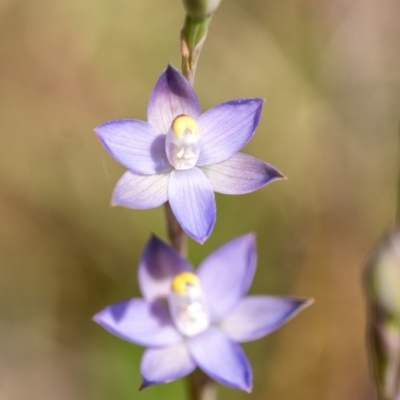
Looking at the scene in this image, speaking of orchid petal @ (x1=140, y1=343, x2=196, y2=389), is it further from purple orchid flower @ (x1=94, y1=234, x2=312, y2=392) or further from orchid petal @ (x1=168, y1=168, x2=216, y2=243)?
orchid petal @ (x1=168, y1=168, x2=216, y2=243)

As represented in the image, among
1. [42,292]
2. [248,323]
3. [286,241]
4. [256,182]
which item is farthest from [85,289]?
[256,182]

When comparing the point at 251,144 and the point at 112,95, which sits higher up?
the point at 112,95

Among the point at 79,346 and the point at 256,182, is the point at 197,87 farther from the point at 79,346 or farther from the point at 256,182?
the point at 256,182

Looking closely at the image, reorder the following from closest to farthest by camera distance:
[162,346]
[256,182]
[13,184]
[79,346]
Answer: [256,182], [162,346], [79,346], [13,184]

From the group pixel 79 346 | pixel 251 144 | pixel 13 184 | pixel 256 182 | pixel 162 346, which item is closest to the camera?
pixel 256 182

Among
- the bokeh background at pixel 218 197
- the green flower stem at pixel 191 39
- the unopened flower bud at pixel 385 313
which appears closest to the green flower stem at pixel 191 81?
the green flower stem at pixel 191 39

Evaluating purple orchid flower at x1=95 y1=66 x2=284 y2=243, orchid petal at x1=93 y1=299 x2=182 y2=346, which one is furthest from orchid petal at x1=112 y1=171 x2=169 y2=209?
orchid petal at x1=93 y1=299 x2=182 y2=346

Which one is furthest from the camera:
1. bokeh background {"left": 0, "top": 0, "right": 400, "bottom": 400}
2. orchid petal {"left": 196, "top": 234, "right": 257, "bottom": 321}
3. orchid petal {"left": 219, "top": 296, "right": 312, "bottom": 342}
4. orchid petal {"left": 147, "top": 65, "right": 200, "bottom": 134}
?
bokeh background {"left": 0, "top": 0, "right": 400, "bottom": 400}

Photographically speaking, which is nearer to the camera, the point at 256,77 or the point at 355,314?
the point at 355,314
